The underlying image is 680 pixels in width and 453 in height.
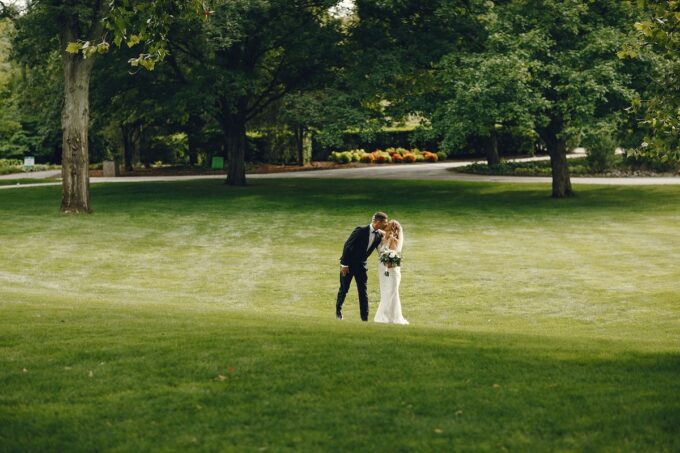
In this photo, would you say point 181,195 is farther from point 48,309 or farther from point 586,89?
point 48,309

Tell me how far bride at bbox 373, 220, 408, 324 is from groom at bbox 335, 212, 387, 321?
0.14 meters

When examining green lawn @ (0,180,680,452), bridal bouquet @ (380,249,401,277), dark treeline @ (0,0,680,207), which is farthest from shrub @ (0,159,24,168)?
bridal bouquet @ (380,249,401,277)

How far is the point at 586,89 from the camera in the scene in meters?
28.6

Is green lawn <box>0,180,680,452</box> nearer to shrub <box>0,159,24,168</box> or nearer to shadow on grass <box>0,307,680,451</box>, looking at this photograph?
shadow on grass <box>0,307,680,451</box>

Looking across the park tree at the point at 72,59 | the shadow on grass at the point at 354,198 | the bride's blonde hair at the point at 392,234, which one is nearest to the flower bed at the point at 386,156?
the shadow on grass at the point at 354,198

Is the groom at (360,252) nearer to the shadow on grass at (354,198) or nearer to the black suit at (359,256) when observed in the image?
the black suit at (359,256)

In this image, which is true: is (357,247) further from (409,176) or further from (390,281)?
(409,176)

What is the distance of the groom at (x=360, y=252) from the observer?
1391 cm

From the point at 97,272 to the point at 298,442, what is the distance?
13.9 metres

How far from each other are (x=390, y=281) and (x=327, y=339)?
4420mm

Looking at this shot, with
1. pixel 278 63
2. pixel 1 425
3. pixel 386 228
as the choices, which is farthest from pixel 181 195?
pixel 1 425

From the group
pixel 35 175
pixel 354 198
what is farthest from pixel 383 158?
pixel 35 175

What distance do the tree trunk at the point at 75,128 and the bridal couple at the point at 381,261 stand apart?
17027mm

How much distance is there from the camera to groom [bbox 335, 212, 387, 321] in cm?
1391
